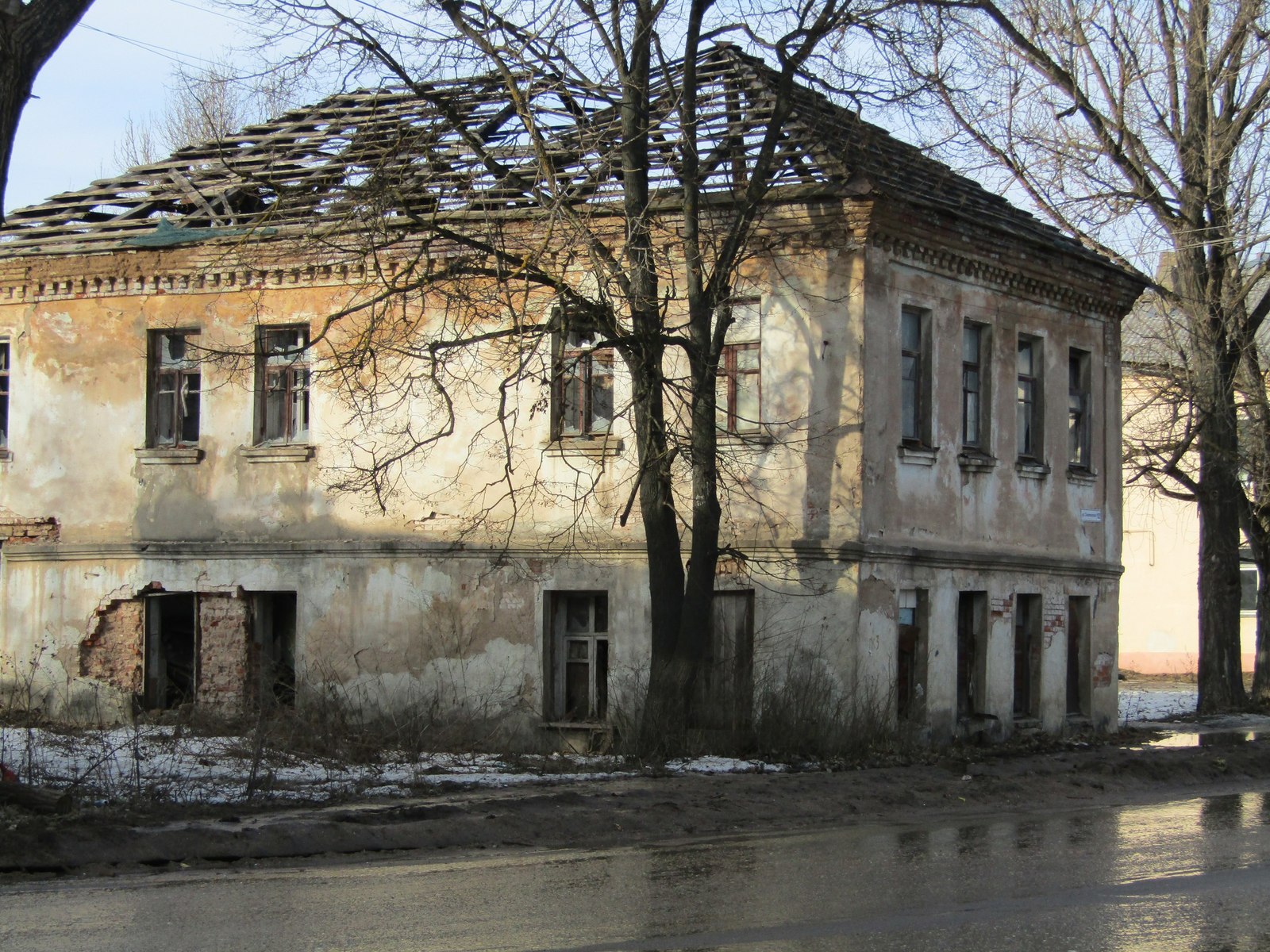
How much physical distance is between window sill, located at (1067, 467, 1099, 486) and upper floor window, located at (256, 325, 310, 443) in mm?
10849

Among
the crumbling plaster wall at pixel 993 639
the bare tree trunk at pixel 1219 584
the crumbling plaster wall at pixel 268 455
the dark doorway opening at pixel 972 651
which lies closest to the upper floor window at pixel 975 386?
the crumbling plaster wall at pixel 993 639

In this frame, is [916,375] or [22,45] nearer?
[22,45]

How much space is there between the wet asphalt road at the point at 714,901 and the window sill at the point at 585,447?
870 centimetres

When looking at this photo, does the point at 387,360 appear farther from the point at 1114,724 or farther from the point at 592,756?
the point at 1114,724

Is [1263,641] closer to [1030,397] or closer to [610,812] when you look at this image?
[1030,397]

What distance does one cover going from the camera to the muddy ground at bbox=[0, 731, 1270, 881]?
10.0m

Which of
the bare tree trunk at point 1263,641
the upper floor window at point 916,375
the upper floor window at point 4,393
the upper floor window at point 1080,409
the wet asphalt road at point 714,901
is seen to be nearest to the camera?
the wet asphalt road at point 714,901

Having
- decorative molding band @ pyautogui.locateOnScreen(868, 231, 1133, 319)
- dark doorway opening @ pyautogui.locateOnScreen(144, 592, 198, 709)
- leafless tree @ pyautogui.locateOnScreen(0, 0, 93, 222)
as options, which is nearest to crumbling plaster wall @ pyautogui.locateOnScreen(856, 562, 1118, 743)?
decorative molding band @ pyautogui.locateOnScreen(868, 231, 1133, 319)

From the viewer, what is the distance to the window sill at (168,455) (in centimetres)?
2120

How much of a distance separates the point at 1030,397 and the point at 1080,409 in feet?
4.92

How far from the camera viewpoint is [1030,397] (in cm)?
2234

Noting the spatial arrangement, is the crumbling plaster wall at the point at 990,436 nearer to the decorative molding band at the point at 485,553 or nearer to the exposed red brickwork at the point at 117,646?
the decorative molding band at the point at 485,553

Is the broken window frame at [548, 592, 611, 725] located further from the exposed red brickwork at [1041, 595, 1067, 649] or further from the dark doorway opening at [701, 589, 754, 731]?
the exposed red brickwork at [1041, 595, 1067, 649]

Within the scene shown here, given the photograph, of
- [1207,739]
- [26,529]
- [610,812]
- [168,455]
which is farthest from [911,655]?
[26,529]
